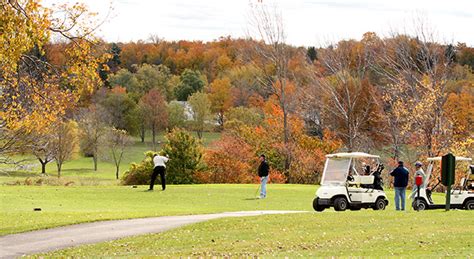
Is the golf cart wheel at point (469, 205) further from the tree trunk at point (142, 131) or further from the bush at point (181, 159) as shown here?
the tree trunk at point (142, 131)

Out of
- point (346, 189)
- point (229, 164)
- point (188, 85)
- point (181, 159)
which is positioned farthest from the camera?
point (188, 85)

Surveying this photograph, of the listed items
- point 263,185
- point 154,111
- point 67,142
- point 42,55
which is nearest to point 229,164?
point 263,185

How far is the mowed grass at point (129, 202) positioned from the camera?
89.6ft

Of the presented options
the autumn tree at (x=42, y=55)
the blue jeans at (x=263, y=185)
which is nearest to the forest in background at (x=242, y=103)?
the autumn tree at (x=42, y=55)

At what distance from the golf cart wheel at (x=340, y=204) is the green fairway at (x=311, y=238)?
3510 mm

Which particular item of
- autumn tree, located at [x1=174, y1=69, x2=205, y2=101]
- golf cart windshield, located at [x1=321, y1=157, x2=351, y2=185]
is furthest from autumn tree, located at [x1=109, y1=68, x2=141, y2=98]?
golf cart windshield, located at [x1=321, y1=157, x2=351, y2=185]

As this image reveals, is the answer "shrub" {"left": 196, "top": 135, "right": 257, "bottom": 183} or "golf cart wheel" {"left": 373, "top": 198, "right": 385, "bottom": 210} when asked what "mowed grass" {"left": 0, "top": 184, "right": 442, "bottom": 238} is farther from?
"shrub" {"left": 196, "top": 135, "right": 257, "bottom": 183}

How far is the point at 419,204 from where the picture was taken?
3080cm

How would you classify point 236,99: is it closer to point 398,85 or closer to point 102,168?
point 102,168

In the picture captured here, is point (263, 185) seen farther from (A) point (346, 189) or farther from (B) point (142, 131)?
(B) point (142, 131)

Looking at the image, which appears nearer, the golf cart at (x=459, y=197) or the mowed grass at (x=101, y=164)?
the golf cart at (x=459, y=197)

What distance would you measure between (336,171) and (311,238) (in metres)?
10.0

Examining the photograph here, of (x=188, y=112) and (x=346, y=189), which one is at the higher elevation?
(x=188, y=112)

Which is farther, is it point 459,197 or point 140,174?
point 140,174
